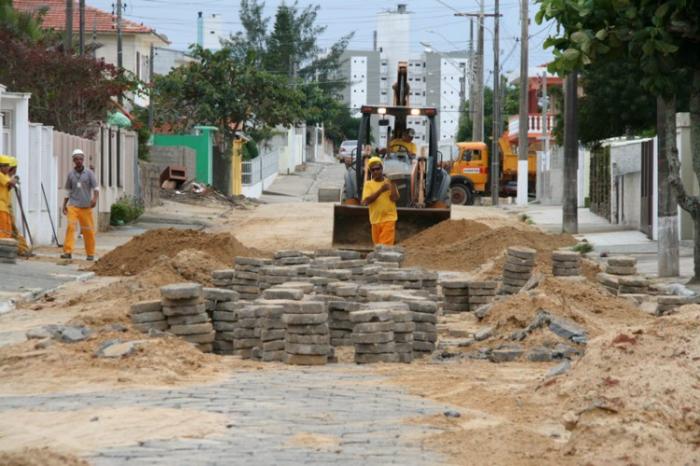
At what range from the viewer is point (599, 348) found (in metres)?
10.7

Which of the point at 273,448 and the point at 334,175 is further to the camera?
the point at 334,175

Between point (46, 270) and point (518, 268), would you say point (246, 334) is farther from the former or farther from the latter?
point (46, 270)

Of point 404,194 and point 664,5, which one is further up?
point 664,5

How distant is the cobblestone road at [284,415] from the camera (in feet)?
29.2

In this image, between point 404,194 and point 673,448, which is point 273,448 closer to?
point 673,448

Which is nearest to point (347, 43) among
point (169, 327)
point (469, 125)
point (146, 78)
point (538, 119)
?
point (469, 125)

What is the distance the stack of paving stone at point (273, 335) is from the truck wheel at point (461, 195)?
44.8 m

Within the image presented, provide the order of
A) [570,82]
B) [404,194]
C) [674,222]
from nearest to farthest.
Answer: [674,222]
[404,194]
[570,82]

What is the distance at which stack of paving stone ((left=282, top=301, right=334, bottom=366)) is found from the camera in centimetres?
1345

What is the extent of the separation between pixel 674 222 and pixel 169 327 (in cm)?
1261

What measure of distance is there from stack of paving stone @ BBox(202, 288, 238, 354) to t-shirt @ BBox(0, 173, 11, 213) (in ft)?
35.1

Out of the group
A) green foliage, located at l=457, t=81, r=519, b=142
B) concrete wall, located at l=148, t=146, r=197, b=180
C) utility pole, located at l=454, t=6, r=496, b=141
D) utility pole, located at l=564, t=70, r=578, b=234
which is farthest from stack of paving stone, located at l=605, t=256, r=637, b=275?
green foliage, located at l=457, t=81, r=519, b=142

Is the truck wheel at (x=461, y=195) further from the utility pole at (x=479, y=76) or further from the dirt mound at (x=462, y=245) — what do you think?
the dirt mound at (x=462, y=245)

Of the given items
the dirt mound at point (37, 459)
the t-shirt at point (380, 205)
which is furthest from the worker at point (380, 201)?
the dirt mound at point (37, 459)
